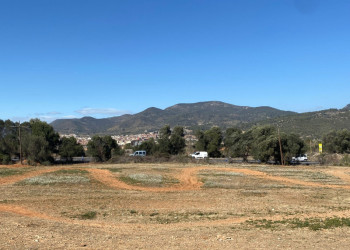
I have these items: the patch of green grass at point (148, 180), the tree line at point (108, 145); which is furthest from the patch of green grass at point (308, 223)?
the tree line at point (108, 145)

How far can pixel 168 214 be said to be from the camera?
56.5 ft

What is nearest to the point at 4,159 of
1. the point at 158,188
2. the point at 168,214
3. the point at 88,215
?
the point at 158,188

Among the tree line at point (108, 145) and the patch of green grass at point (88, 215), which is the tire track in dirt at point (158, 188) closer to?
the patch of green grass at point (88, 215)

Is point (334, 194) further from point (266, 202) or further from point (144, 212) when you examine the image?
point (144, 212)

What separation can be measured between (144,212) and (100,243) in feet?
23.0

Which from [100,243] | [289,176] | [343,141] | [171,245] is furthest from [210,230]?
[343,141]

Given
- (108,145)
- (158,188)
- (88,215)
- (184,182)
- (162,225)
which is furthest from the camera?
(108,145)

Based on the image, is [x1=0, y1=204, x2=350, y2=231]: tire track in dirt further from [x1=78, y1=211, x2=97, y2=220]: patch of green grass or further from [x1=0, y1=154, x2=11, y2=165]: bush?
[x1=0, y1=154, x2=11, y2=165]: bush

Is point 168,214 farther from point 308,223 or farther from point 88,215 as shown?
point 308,223

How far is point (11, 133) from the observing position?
57844mm

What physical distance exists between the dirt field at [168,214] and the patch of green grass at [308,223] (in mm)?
44

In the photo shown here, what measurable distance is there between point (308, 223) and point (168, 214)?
6.93 metres

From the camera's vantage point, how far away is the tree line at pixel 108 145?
52.2 metres

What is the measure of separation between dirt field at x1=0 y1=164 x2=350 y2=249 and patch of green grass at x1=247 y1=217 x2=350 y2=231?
0.04 m
